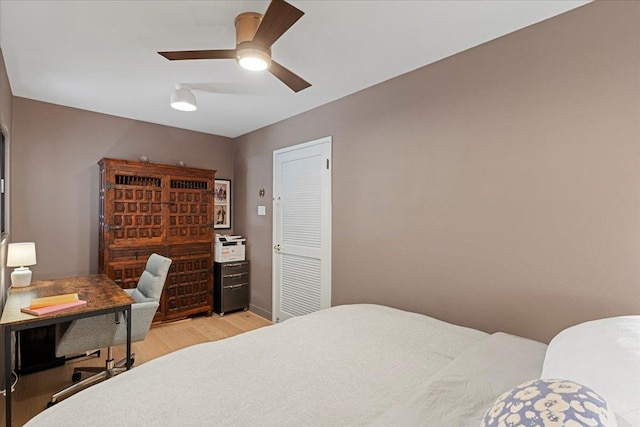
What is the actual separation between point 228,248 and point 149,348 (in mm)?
1447

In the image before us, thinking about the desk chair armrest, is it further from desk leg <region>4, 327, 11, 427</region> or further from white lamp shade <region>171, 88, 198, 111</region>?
white lamp shade <region>171, 88, 198, 111</region>

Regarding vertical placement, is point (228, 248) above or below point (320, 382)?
above

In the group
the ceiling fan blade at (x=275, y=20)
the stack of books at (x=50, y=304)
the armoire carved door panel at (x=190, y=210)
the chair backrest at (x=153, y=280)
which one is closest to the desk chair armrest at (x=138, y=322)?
the chair backrest at (x=153, y=280)

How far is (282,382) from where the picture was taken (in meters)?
1.26

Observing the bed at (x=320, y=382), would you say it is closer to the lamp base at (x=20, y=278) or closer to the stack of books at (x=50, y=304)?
the stack of books at (x=50, y=304)

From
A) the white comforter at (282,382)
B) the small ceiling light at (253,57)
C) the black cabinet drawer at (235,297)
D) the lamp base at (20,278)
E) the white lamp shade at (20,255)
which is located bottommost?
the black cabinet drawer at (235,297)

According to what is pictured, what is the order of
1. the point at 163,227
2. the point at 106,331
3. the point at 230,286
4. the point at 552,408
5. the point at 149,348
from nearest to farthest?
the point at 552,408 → the point at 106,331 → the point at 149,348 → the point at 163,227 → the point at 230,286

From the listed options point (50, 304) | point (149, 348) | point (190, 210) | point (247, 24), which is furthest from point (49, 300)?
point (247, 24)

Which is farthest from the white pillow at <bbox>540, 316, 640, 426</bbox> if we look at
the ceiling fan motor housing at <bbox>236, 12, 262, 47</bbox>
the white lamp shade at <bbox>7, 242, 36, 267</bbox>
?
the white lamp shade at <bbox>7, 242, 36, 267</bbox>

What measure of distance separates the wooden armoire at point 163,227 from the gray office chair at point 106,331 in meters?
0.90

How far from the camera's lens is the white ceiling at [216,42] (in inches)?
70.4

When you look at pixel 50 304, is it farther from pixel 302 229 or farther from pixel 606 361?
pixel 606 361

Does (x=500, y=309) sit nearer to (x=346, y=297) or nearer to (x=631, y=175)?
(x=631, y=175)

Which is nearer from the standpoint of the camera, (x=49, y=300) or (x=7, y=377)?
(x=7, y=377)
